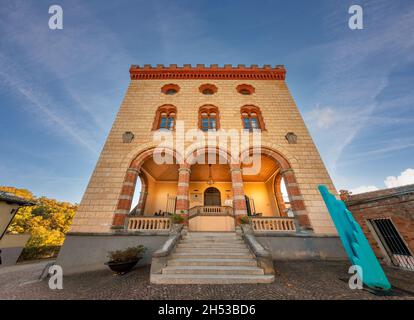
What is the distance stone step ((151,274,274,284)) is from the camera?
4.28 meters

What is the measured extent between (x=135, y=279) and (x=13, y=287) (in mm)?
4624

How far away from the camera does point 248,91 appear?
1365 cm

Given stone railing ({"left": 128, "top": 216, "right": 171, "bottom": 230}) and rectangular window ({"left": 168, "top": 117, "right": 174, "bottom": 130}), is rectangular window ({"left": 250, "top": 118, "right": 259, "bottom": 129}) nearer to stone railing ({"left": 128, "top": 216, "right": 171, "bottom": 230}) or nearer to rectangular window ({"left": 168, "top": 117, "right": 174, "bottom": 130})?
rectangular window ({"left": 168, "top": 117, "right": 174, "bottom": 130})

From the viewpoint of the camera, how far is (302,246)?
281 inches

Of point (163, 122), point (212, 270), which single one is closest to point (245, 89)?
point (163, 122)

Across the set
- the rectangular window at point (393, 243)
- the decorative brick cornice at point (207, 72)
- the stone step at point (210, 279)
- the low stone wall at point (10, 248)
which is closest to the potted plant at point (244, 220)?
the stone step at point (210, 279)

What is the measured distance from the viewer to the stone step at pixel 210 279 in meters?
4.28

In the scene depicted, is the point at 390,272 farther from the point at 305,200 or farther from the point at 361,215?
the point at 305,200

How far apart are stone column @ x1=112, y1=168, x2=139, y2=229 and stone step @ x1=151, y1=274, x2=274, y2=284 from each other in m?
4.41

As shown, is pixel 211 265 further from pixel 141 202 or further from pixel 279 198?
pixel 279 198

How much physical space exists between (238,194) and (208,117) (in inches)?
250

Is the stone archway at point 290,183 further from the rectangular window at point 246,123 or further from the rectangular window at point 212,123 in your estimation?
the rectangular window at point 212,123

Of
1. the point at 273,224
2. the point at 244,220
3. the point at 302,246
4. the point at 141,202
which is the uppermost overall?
the point at 141,202
